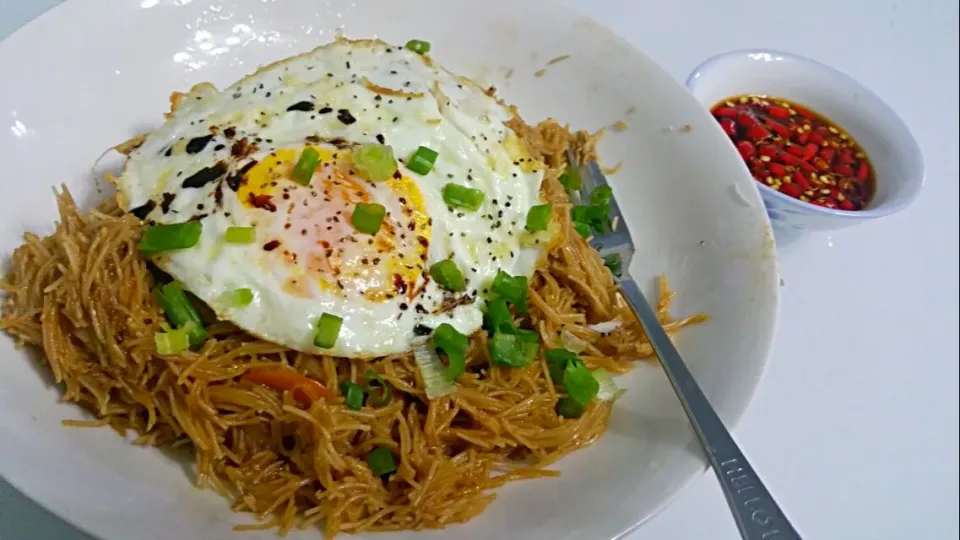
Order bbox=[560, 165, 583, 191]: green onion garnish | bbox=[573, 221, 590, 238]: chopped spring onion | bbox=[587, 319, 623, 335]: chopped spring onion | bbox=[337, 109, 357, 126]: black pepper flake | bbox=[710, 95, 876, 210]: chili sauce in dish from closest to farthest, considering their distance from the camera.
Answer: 1. bbox=[337, 109, 357, 126]: black pepper flake
2. bbox=[587, 319, 623, 335]: chopped spring onion
3. bbox=[573, 221, 590, 238]: chopped spring onion
4. bbox=[560, 165, 583, 191]: green onion garnish
5. bbox=[710, 95, 876, 210]: chili sauce in dish

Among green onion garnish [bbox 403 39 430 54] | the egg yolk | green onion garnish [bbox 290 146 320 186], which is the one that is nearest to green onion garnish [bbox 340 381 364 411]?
the egg yolk

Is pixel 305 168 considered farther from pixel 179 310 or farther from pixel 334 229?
pixel 179 310

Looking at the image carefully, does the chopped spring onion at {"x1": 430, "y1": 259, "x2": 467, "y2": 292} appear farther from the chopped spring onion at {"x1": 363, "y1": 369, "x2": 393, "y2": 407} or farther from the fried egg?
the chopped spring onion at {"x1": 363, "y1": 369, "x2": 393, "y2": 407}

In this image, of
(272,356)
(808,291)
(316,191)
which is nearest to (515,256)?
(316,191)

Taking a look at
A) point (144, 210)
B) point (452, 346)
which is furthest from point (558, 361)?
point (144, 210)

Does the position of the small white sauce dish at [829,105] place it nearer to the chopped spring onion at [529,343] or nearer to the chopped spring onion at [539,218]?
the chopped spring onion at [539,218]

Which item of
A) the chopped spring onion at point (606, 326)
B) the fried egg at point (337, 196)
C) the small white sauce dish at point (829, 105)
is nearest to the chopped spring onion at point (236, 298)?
the fried egg at point (337, 196)

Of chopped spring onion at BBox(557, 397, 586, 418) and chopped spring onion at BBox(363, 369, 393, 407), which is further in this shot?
chopped spring onion at BBox(557, 397, 586, 418)
